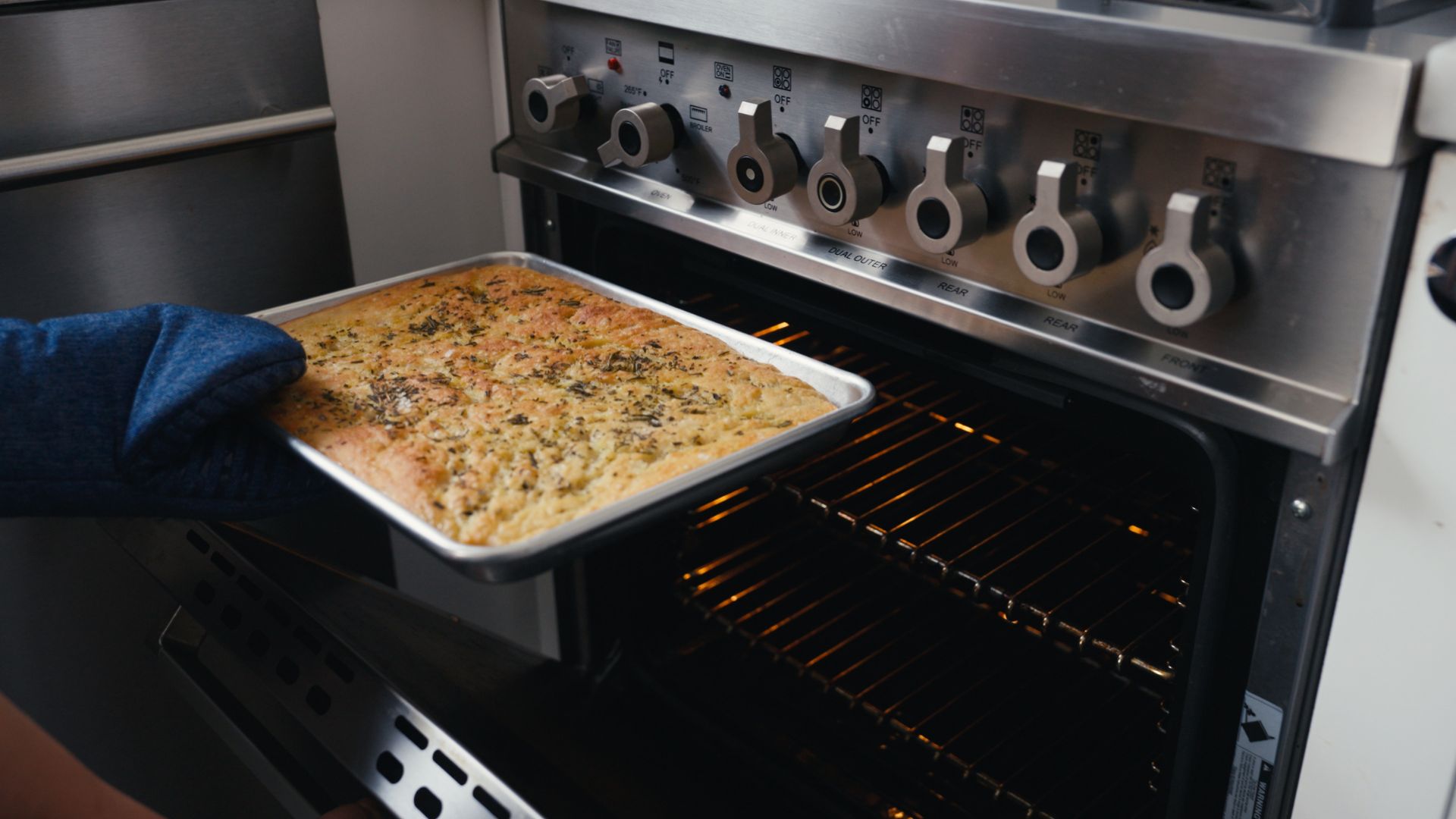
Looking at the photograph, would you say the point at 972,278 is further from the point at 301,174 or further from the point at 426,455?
the point at 301,174

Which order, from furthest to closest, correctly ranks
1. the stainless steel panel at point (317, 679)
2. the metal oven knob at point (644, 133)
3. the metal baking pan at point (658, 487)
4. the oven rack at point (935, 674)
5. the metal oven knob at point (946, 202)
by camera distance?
the oven rack at point (935, 674), the metal oven knob at point (644, 133), the stainless steel panel at point (317, 679), the metal oven knob at point (946, 202), the metal baking pan at point (658, 487)

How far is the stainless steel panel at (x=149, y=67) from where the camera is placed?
1.11m

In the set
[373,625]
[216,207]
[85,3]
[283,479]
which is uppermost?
[85,3]

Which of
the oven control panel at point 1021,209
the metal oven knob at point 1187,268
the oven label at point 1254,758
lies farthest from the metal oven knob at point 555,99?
the oven label at point 1254,758

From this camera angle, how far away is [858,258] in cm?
99

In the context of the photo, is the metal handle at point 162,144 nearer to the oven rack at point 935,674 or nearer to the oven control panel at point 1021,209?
the oven control panel at point 1021,209

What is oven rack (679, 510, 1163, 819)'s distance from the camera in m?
1.22

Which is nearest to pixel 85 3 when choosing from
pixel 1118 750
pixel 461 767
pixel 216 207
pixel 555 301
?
pixel 216 207

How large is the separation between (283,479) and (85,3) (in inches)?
21.2

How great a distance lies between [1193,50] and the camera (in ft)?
2.32

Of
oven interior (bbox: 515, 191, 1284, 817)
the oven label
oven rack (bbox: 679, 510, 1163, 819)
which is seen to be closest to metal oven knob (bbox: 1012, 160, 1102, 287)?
oven interior (bbox: 515, 191, 1284, 817)

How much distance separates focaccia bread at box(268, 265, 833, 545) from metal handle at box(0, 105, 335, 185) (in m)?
0.23

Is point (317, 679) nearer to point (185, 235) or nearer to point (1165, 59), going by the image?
point (185, 235)

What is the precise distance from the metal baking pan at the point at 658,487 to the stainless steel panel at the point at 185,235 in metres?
0.43
